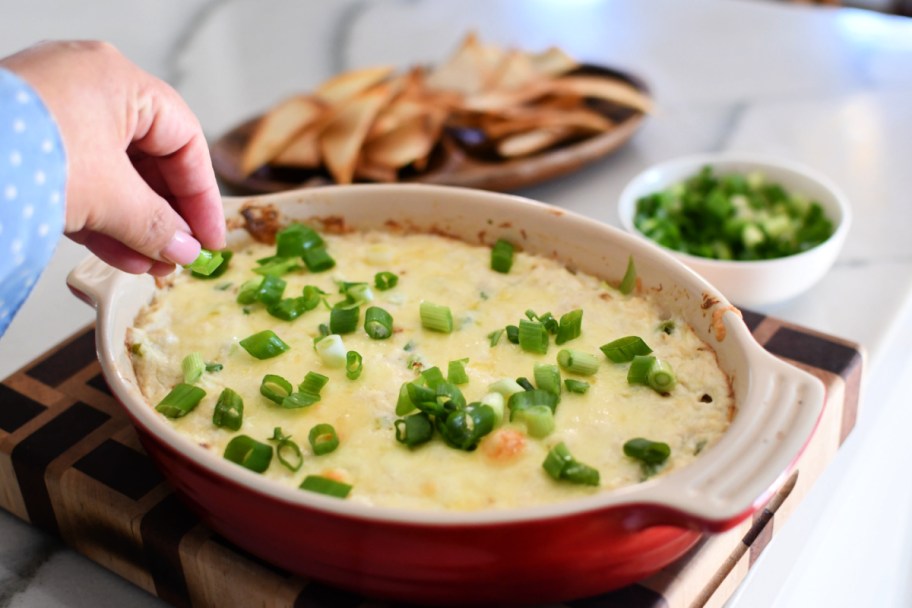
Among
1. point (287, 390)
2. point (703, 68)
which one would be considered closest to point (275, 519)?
point (287, 390)

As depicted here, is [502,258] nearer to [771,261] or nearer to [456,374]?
[456,374]

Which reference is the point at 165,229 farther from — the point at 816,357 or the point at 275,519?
the point at 816,357

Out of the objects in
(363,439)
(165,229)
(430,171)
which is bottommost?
(430,171)

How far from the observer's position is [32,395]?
5.34ft

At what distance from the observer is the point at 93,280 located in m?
1.53

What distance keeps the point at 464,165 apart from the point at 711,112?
2.86 feet

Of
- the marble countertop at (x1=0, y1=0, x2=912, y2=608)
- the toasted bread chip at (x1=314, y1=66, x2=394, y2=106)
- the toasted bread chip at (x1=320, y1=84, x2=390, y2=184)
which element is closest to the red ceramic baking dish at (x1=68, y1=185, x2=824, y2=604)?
the marble countertop at (x1=0, y1=0, x2=912, y2=608)

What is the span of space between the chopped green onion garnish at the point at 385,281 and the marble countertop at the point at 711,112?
0.61 meters

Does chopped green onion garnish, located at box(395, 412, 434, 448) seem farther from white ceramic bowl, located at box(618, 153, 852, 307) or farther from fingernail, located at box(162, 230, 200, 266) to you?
white ceramic bowl, located at box(618, 153, 852, 307)

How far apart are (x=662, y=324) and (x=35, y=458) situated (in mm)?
973

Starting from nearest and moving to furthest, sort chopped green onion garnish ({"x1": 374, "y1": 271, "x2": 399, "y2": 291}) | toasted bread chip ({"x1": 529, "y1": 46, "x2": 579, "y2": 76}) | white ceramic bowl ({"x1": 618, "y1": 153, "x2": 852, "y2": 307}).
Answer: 1. chopped green onion garnish ({"x1": 374, "y1": 271, "x2": 399, "y2": 291})
2. white ceramic bowl ({"x1": 618, "y1": 153, "x2": 852, "y2": 307})
3. toasted bread chip ({"x1": 529, "y1": 46, "x2": 579, "y2": 76})

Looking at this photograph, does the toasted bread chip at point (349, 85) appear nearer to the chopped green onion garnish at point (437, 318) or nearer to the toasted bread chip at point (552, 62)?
the toasted bread chip at point (552, 62)

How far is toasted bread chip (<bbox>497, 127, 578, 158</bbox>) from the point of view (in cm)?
240

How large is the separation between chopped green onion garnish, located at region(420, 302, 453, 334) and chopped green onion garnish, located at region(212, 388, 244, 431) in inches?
12.8
